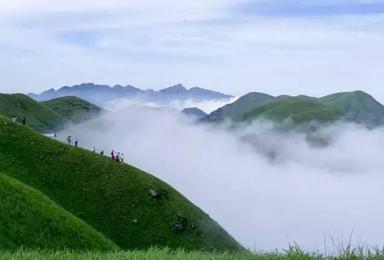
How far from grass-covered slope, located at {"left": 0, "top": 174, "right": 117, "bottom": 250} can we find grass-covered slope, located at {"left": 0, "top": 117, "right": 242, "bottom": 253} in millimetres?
15178

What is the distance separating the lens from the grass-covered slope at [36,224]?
65.5 metres

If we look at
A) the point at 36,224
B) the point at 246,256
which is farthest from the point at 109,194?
the point at 246,256

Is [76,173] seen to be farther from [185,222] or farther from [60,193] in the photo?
[185,222]

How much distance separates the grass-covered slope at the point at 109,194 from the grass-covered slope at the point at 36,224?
15178 millimetres

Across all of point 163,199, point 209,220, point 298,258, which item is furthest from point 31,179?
point 298,258

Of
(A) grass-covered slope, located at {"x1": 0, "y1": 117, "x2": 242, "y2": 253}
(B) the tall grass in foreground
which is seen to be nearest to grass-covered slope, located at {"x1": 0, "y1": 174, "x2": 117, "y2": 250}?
(A) grass-covered slope, located at {"x1": 0, "y1": 117, "x2": 242, "y2": 253}

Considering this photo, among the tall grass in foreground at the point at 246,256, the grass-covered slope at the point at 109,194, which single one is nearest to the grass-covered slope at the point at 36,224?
the grass-covered slope at the point at 109,194

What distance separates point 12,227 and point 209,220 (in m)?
48.0

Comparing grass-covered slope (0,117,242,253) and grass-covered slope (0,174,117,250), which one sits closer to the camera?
grass-covered slope (0,174,117,250)

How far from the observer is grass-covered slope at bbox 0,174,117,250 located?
65.5m

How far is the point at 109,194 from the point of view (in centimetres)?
10275

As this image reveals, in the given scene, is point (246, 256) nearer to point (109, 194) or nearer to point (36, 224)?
point (36, 224)

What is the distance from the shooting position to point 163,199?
107062mm

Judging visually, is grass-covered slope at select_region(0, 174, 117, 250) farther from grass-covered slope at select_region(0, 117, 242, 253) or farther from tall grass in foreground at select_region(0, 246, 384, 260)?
tall grass in foreground at select_region(0, 246, 384, 260)
